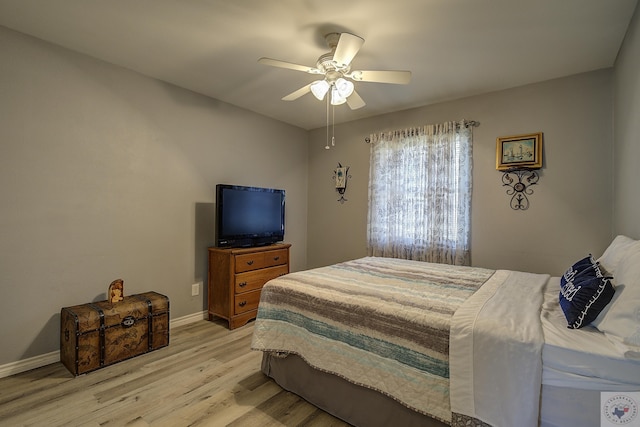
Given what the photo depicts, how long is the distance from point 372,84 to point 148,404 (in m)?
3.23

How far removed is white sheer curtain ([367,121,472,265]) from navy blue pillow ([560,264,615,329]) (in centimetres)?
191

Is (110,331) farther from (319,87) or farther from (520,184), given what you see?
A: (520,184)

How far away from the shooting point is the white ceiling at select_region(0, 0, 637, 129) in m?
1.94

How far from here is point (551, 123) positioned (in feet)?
9.55

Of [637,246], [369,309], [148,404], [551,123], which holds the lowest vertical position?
[148,404]

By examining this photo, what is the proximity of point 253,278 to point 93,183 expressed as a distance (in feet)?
5.72

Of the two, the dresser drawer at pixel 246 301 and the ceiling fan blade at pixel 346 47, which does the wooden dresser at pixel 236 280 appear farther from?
the ceiling fan blade at pixel 346 47

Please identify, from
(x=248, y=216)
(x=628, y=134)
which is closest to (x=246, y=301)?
(x=248, y=216)

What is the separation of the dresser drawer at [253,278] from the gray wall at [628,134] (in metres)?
3.14

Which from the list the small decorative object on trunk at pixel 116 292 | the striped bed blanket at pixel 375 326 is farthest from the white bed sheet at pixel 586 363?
the small decorative object on trunk at pixel 116 292

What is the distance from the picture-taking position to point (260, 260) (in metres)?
3.46

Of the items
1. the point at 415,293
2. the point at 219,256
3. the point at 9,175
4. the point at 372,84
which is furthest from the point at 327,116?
the point at 9,175

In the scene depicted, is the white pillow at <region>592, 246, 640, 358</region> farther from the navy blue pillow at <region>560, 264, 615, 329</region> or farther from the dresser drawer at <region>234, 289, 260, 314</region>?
the dresser drawer at <region>234, 289, 260, 314</region>

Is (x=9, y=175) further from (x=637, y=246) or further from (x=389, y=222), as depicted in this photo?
(x=637, y=246)
